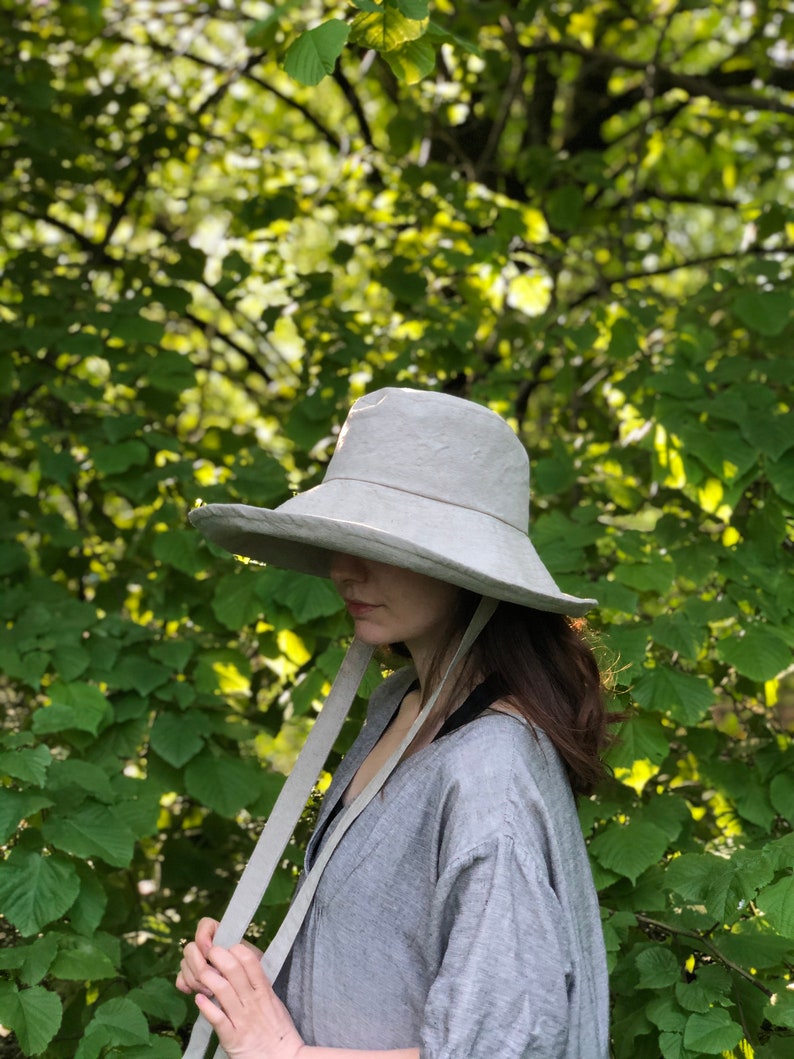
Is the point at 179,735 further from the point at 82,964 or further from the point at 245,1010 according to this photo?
the point at 245,1010

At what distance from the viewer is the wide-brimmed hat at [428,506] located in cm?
138

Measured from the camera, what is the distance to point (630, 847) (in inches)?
91.4

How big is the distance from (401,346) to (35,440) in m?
1.18

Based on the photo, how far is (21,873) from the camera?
2.19 meters

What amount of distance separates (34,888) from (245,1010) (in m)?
0.95

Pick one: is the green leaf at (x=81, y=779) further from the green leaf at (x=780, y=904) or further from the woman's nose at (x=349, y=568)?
the green leaf at (x=780, y=904)

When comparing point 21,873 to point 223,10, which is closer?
point 21,873

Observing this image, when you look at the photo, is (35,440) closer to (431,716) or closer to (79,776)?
(79,776)

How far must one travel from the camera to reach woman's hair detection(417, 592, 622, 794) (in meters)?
1.44

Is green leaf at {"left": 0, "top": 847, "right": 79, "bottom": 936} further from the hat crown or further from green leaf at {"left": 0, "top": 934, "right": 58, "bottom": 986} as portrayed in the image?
the hat crown

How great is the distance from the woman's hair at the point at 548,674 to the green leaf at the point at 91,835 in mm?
1051

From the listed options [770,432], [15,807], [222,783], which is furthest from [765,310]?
[15,807]

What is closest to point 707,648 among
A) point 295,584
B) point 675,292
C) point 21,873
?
point 295,584

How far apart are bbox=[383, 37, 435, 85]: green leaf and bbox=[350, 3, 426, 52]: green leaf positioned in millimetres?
67
